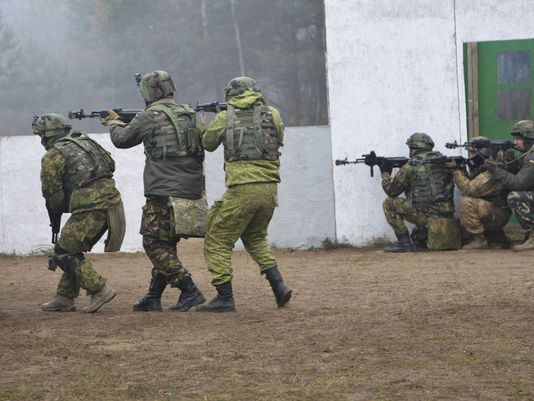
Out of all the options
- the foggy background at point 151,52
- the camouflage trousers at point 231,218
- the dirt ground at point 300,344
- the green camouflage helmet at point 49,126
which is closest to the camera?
the dirt ground at point 300,344

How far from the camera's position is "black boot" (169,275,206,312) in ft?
29.8

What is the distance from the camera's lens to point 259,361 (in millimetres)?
6859

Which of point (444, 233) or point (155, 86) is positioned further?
point (444, 233)

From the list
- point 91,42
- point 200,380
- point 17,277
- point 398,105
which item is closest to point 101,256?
point 17,277

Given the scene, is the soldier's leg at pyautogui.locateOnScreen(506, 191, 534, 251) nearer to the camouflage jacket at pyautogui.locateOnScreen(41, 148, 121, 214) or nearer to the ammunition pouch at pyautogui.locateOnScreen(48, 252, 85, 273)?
the camouflage jacket at pyautogui.locateOnScreen(41, 148, 121, 214)

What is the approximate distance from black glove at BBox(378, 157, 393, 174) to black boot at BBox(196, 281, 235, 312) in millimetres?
5359

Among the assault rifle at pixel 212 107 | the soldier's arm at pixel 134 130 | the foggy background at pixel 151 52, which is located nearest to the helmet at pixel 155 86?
the soldier's arm at pixel 134 130

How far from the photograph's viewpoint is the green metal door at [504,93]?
1413cm

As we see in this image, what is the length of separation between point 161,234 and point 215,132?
2.94 feet

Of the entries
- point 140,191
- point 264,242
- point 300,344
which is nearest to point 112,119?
point 264,242

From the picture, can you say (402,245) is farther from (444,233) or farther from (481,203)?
(481,203)

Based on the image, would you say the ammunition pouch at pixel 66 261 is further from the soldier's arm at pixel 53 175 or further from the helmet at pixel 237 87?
the helmet at pixel 237 87

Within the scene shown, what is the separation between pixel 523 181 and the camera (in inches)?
509

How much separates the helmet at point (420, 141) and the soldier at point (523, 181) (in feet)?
2.88
